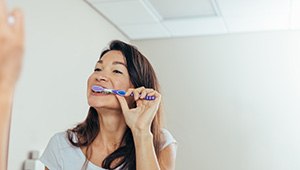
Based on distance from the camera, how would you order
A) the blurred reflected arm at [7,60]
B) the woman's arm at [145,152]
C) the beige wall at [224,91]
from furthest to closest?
the beige wall at [224,91] < the woman's arm at [145,152] < the blurred reflected arm at [7,60]

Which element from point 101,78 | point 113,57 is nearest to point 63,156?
point 101,78

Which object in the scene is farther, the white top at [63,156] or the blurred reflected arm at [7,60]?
the white top at [63,156]

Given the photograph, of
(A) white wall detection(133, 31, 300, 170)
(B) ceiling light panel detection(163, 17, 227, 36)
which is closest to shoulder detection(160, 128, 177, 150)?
(B) ceiling light panel detection(163, 17, 227, 36)

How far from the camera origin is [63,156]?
1.28m

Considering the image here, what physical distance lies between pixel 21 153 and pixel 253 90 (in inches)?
79.8

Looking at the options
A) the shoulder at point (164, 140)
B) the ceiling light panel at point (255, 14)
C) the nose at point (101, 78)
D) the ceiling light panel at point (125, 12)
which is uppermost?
the ceiling light panel at point (125, 12)

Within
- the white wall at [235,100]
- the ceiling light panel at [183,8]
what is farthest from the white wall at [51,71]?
the white wall at [235,100]

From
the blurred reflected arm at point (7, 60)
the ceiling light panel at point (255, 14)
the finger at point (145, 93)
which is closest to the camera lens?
the blurred reflected arm at point (7, 60)

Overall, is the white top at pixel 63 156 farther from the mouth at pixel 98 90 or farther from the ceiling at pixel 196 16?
the ceiling at pixel 196 16

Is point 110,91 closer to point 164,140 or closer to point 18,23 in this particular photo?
point 164,140

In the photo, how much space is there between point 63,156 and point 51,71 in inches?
40.8

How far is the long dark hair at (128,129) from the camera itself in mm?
1322

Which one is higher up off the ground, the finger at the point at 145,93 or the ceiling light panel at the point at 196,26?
the ceiling light panel at the point at 196,26

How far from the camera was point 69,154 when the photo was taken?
129cm
